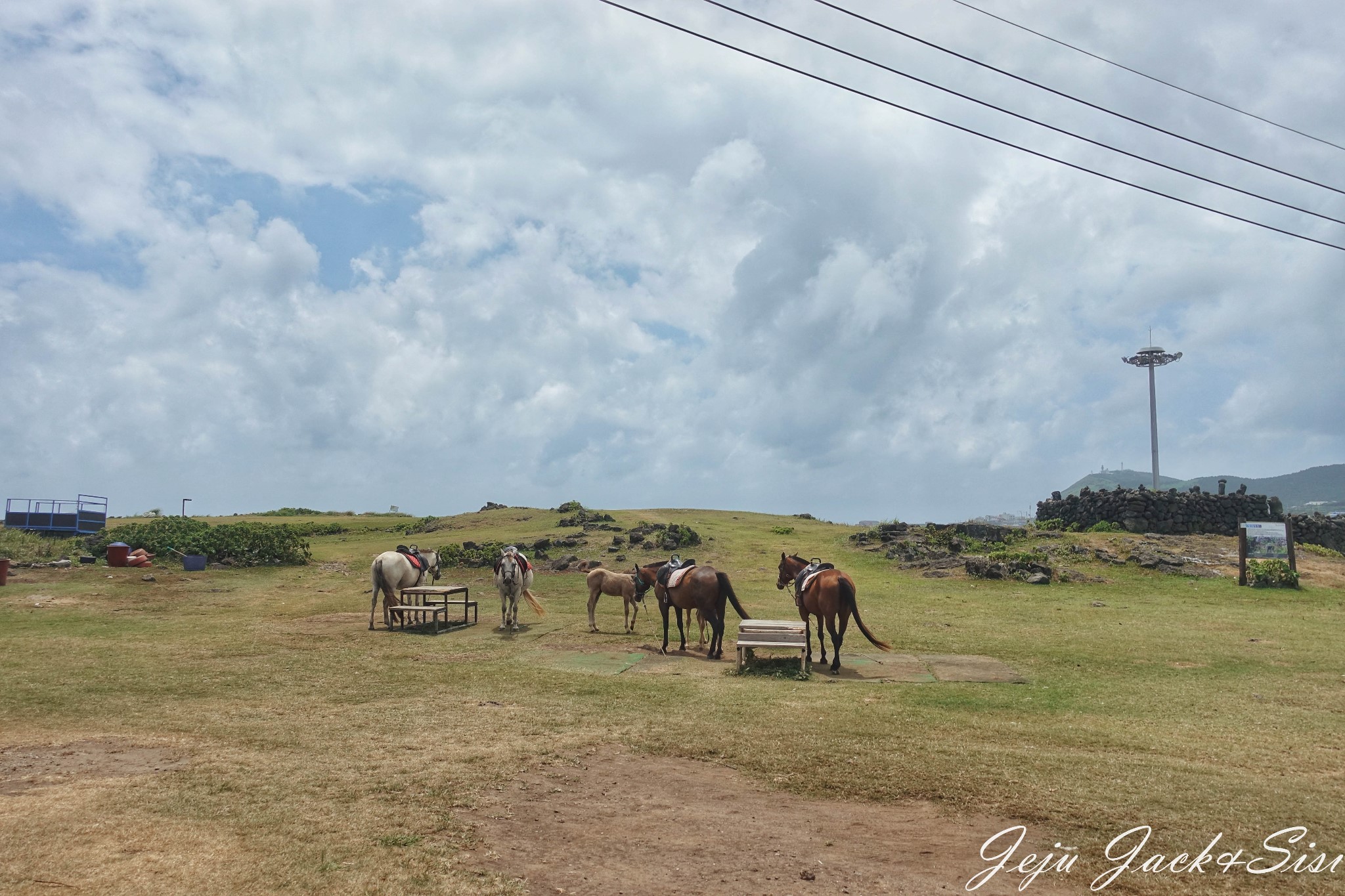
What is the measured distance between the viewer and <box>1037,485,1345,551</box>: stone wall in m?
41.4

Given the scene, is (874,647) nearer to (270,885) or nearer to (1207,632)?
(1207,632)

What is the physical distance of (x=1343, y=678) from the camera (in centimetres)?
1341

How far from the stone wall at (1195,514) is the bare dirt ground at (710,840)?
40.9 m

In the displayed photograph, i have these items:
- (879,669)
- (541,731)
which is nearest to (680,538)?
(879,669)

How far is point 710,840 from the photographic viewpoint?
21.0 ft

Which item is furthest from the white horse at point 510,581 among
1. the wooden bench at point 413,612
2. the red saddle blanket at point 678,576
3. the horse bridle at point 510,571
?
the red saddle blanket at point 678,576

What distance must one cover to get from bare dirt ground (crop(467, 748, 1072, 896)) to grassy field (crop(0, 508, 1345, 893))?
338 millimetres

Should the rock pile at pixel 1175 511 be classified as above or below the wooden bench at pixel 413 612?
above

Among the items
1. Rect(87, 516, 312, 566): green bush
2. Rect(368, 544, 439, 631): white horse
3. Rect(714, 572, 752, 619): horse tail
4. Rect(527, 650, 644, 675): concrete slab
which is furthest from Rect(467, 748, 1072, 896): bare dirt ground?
Rect(87, 516, 312, 566): green bush

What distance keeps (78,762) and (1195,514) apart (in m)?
47.4

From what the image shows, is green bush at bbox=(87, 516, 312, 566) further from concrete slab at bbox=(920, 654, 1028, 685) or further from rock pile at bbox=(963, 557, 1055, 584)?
concrete slab at bbox=(920, 654, 1028, 685)

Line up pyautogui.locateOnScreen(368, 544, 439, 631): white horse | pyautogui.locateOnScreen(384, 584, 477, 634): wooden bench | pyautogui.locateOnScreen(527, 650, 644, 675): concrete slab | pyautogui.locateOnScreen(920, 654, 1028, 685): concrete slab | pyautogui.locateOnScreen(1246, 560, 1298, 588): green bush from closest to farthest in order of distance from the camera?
pyautogui.locateOnScreen(920, 654, 1028, 685): concrete slab, pyautogui.locateOnScreen(527, 650, 644, 675): concrete slab, pyautogui.locateOnScreen(384, 584, 477, 634): wooden bench, pyautogui.locateOnScreen(368, 544, 439, 631): white horse, pyautogui.locateOnScreen(1246, 560, 1298, 588): green bush

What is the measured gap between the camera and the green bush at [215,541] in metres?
33.4

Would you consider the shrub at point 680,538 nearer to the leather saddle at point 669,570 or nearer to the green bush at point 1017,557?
the green bush at point 1017,557
